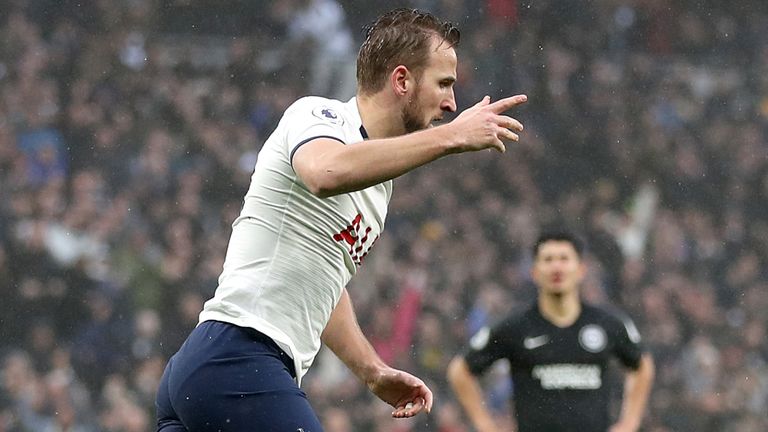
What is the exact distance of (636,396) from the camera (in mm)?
6695

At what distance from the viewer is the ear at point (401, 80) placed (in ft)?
12.1

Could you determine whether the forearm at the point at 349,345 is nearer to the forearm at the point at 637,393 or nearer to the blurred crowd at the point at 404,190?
the forearm at the point at 637,393

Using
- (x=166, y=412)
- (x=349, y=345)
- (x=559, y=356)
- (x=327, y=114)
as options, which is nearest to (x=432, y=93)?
(x=327, y=114)

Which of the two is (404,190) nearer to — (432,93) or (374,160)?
(432,93)

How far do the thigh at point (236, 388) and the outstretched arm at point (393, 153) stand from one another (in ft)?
1.63

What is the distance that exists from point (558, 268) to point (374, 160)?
3.52 meters

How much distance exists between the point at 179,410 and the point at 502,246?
31.7 feet

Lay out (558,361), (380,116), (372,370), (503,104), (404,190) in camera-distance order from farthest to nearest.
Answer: (404,190)
(558,361)
(372,370)
(380,116)
(503,104)

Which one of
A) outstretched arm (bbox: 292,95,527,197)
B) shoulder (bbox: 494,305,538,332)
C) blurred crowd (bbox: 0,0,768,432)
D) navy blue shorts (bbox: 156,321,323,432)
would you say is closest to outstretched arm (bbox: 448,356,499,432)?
shoulder (bbox: 494,305,538,332)

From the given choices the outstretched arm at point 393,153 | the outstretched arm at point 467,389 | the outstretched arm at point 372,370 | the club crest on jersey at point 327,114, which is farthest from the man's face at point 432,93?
the outstretched arm at point 467,389

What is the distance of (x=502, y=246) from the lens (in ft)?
Result: 42.7

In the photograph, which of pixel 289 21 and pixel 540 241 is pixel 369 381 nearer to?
pixel 540 241

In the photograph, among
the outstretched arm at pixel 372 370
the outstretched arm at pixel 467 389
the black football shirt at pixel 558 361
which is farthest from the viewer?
the outstretched arm at pixel 467 389

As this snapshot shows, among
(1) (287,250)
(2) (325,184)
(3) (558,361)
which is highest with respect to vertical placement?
(2) (325,184)
